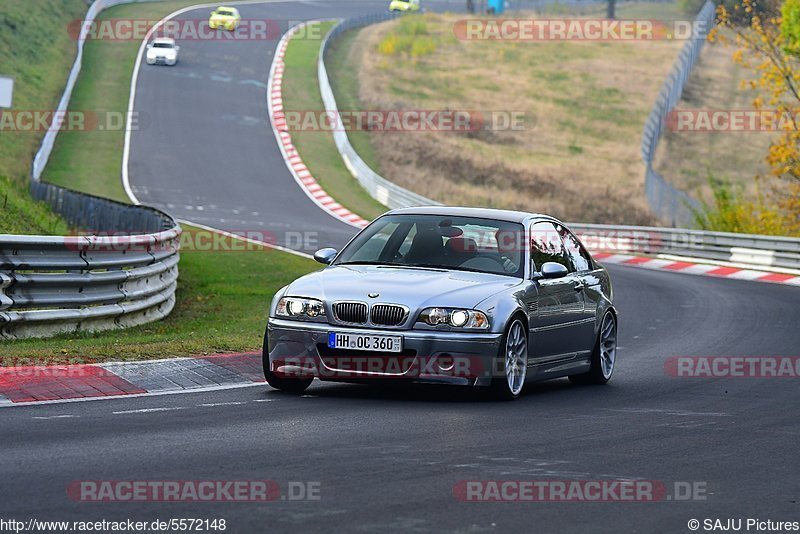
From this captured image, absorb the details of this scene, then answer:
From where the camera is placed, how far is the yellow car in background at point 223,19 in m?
76.3

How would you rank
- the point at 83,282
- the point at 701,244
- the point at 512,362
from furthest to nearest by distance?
the point at 701,244, the point at 83,282, the point at 512,362

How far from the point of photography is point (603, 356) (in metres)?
13.5

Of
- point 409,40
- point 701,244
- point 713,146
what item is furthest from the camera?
point 409,40

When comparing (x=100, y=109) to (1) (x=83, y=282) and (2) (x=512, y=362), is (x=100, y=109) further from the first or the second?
(2) (x=512, y=362)

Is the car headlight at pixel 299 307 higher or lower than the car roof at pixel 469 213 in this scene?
lower

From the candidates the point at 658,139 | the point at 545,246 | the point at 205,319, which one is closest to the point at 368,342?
the point at 545,246

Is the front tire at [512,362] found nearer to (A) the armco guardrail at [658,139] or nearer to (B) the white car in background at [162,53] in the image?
(A) the armco guardrail at [658,139]

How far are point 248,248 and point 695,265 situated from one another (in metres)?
11.1

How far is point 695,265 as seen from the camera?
113 feet

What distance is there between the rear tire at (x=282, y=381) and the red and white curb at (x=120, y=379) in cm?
56

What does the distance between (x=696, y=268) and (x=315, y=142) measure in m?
24.3

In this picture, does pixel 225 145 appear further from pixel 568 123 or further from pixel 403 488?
pixel 403 488
